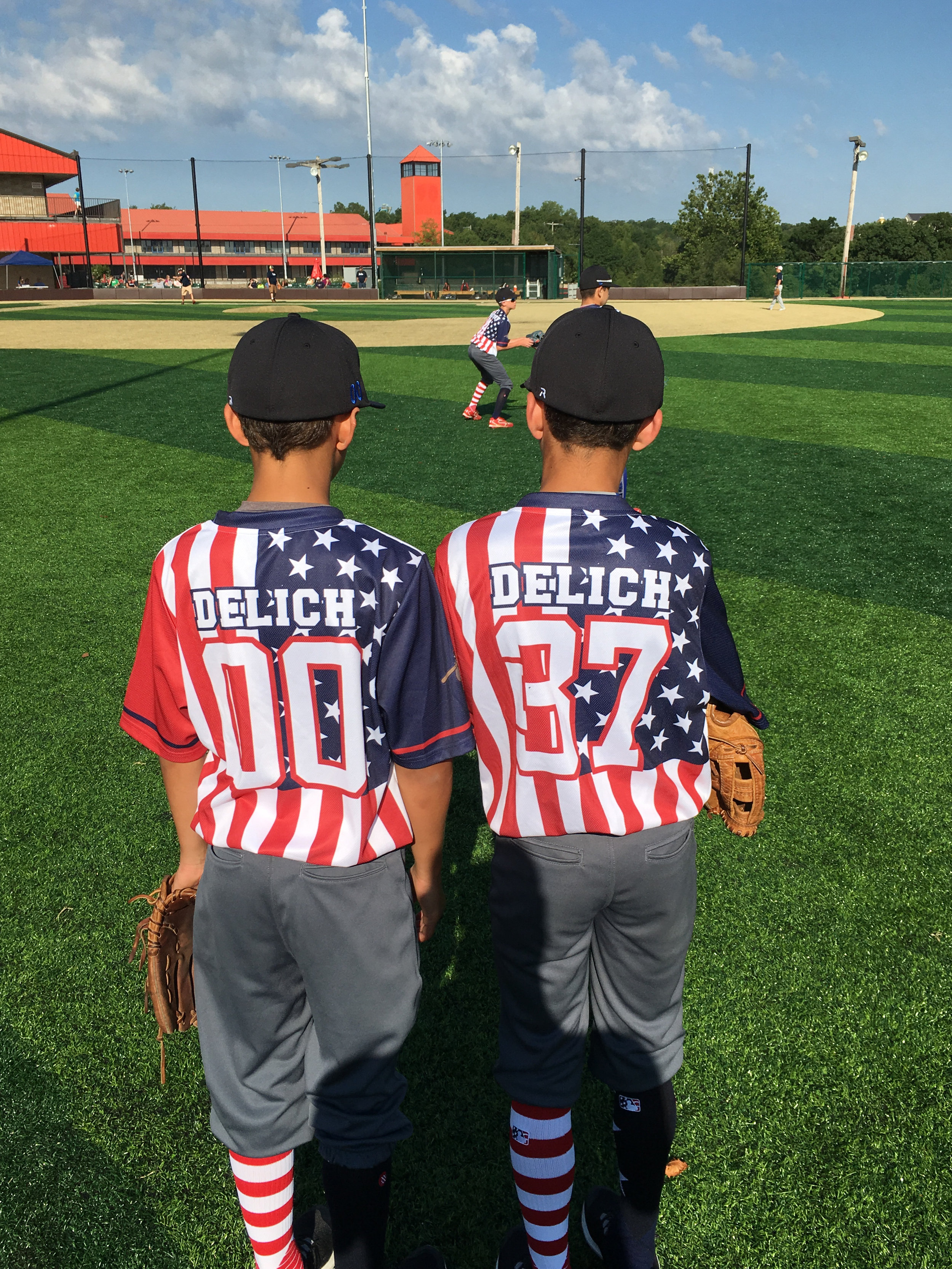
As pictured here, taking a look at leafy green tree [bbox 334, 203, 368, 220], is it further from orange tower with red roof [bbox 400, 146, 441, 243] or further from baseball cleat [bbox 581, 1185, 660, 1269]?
baseball cleat [bbox 581, 1185, 660, 1269]

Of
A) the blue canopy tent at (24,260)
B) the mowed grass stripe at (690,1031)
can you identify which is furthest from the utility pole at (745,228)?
the mowed grass stripe at (690,1031)

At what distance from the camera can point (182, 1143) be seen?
2502 mm

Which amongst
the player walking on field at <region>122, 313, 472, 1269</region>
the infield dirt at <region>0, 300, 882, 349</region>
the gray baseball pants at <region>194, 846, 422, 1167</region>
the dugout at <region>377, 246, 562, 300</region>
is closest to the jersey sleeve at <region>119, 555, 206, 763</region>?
the player walking on field at <region>122, 313, 472, 1269</region>

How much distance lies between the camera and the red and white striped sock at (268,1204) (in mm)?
1949

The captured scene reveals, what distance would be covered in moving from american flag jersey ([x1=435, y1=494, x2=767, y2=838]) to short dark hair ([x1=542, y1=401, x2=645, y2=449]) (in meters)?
0.11

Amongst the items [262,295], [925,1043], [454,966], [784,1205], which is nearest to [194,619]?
[454,966]

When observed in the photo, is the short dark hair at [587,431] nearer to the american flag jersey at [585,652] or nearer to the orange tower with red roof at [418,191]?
the american flag jersey at [585,652]

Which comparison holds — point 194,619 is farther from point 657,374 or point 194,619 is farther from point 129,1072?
point 129,1072

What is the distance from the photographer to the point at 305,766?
5.91 ft

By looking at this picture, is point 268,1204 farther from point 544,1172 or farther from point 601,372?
point 601,372

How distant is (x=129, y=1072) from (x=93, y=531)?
6097 millimetres

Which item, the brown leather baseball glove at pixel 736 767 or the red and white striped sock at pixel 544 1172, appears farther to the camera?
the brown leather baseball glove at pixel 736 767

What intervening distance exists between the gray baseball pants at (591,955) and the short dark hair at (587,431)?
81cm

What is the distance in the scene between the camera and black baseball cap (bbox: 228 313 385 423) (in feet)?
5.73
